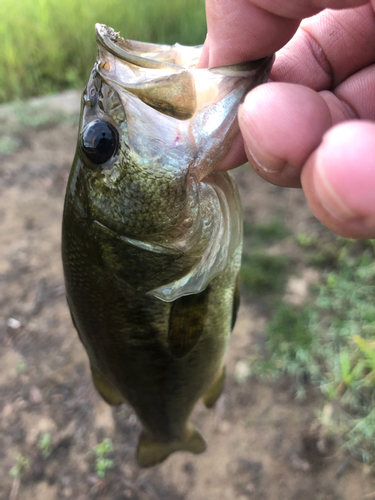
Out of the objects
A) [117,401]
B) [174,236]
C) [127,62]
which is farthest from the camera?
[117,401]

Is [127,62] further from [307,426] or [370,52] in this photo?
[307,426]

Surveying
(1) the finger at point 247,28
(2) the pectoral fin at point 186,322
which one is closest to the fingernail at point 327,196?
(1) the finger at point 247,28

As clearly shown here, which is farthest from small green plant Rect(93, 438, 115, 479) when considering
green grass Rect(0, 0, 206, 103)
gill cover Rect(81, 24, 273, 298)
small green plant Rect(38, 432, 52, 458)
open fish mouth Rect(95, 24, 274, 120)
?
green grass Rect(0, 0, 206, 103)

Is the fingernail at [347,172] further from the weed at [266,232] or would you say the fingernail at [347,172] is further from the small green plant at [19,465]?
the weed at [266,232]

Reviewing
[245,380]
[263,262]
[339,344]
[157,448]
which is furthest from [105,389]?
[263,262]

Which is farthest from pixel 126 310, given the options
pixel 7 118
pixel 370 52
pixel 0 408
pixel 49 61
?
pixel 49 61

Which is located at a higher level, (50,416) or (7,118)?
(7,118)
